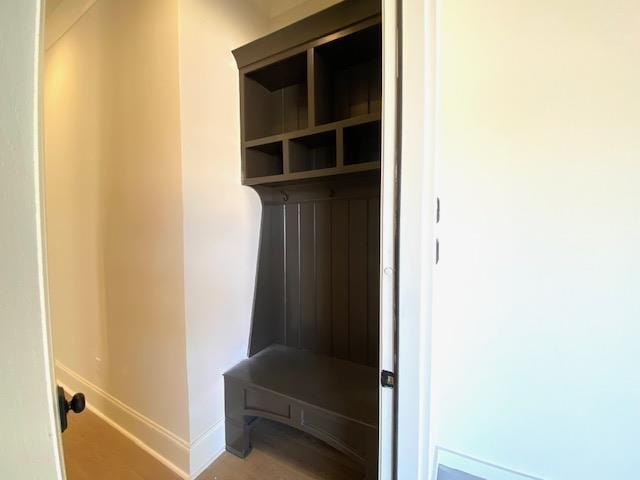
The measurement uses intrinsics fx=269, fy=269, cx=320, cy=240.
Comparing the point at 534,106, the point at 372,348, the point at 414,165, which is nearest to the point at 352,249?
the point at 372,348

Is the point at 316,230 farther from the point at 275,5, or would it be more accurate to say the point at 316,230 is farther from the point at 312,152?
the point at 275,5

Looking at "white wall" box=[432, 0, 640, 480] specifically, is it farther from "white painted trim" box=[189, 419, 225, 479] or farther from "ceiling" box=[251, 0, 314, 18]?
"white painted trim" box=[189, 419, 225, 479]

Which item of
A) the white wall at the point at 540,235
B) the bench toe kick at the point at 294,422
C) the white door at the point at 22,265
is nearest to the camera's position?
the white door at the point at 22,265

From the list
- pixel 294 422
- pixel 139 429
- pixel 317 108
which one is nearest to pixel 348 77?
pixel 317 108

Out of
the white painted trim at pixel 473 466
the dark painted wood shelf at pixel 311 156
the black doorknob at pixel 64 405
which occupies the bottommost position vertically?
the white painted trim at pixel 473 466

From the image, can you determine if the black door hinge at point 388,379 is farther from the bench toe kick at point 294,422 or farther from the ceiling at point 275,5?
the ceiling at point 275,5

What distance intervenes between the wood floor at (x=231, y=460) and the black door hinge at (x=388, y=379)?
1013 millimetres

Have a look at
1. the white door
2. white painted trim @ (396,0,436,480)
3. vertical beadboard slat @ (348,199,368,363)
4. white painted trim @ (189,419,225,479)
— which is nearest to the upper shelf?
vertical beadboard slat @ (348,199,368,363)

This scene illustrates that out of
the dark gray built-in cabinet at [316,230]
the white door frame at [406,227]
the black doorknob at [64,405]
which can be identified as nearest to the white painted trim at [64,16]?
the dark gray built-in cabinet at [316,230]

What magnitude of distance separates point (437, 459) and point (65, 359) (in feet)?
8.83

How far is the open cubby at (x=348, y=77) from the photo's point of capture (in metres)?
1.38

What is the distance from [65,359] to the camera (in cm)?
209

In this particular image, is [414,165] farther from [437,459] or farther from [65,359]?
[65,359]

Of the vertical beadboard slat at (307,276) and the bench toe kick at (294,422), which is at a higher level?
the vertical beadboard slat at (307,276)
